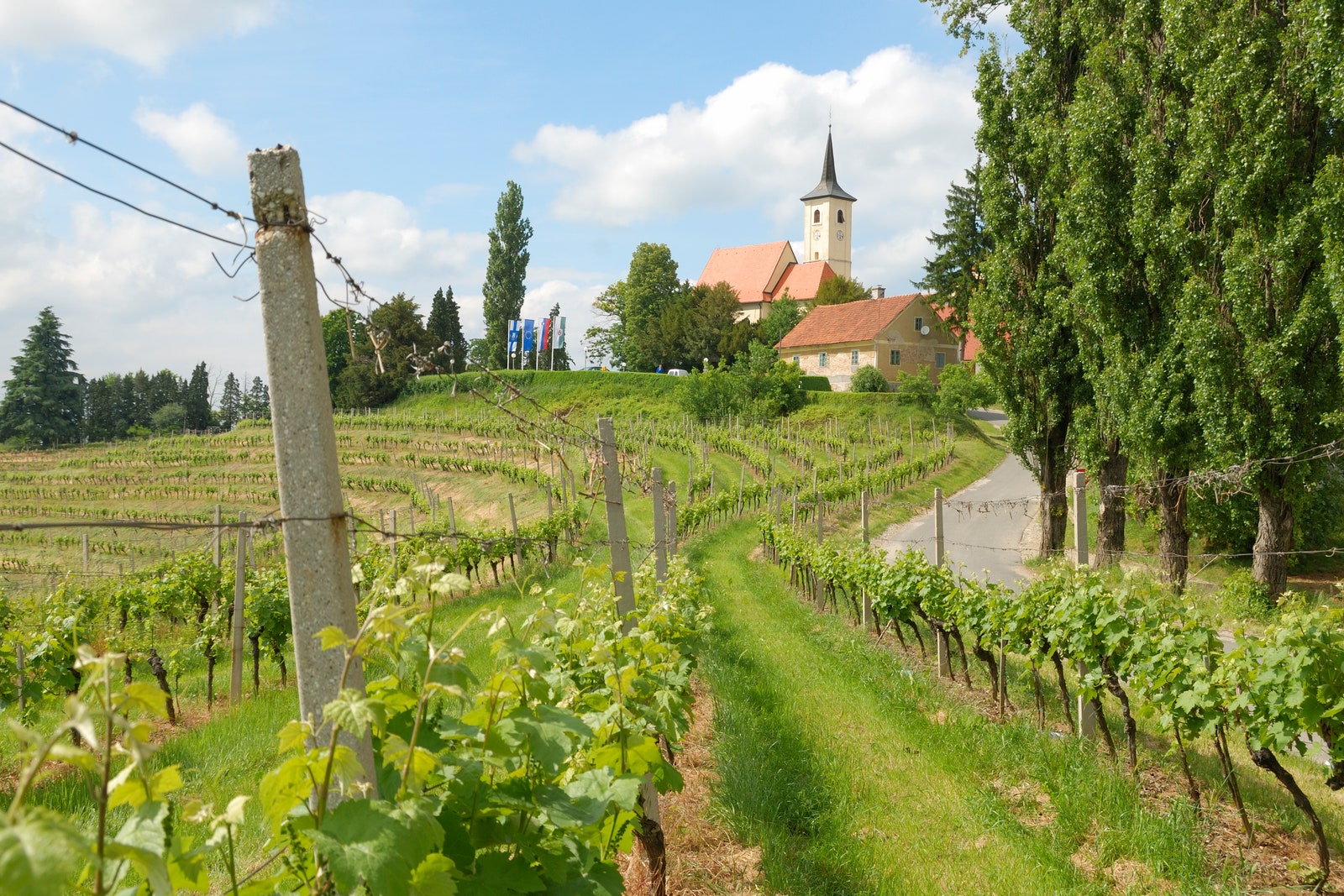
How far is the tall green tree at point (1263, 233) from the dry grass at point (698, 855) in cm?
1077

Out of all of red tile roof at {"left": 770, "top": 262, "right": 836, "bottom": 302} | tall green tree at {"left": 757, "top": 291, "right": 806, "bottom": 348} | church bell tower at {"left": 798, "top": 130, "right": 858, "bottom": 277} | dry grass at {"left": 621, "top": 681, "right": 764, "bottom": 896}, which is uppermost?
church bell tower at {"left": 798, "top": 130, "right": 858, "bottom": 277}

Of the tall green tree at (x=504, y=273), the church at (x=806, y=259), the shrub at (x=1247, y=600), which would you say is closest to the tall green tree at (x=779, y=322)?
the church at (x=806, y=259)

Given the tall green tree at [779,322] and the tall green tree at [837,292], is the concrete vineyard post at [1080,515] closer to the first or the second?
the tall green tree at [779,322]

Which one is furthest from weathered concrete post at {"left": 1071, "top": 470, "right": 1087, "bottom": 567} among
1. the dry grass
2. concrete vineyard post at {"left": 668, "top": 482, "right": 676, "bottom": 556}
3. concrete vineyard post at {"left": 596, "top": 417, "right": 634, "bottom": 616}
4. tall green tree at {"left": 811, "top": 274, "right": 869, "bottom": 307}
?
tall green tree at {"left": 811, "top": 274, "right": 869, "bottom": 307}

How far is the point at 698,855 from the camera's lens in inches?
187

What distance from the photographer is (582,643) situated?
3281 mm

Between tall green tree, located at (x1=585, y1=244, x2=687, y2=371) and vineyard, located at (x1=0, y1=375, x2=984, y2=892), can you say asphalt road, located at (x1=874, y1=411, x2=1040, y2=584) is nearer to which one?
vineyard, located at (x1=0, y1=375, x2=984, y2=892)

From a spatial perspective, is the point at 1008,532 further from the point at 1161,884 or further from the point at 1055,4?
the point at 1161,884

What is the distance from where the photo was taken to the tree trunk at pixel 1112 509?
15.9 meters

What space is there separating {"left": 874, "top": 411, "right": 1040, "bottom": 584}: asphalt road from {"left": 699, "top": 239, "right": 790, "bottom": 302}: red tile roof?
4203 centimetres

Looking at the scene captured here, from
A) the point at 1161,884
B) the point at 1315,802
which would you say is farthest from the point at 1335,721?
the point at 1315,802

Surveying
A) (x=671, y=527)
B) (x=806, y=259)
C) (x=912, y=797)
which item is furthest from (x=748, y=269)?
(x=912, y=797)

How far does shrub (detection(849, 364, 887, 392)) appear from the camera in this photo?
43875 mm

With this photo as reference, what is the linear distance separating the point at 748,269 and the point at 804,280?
6.74 m
